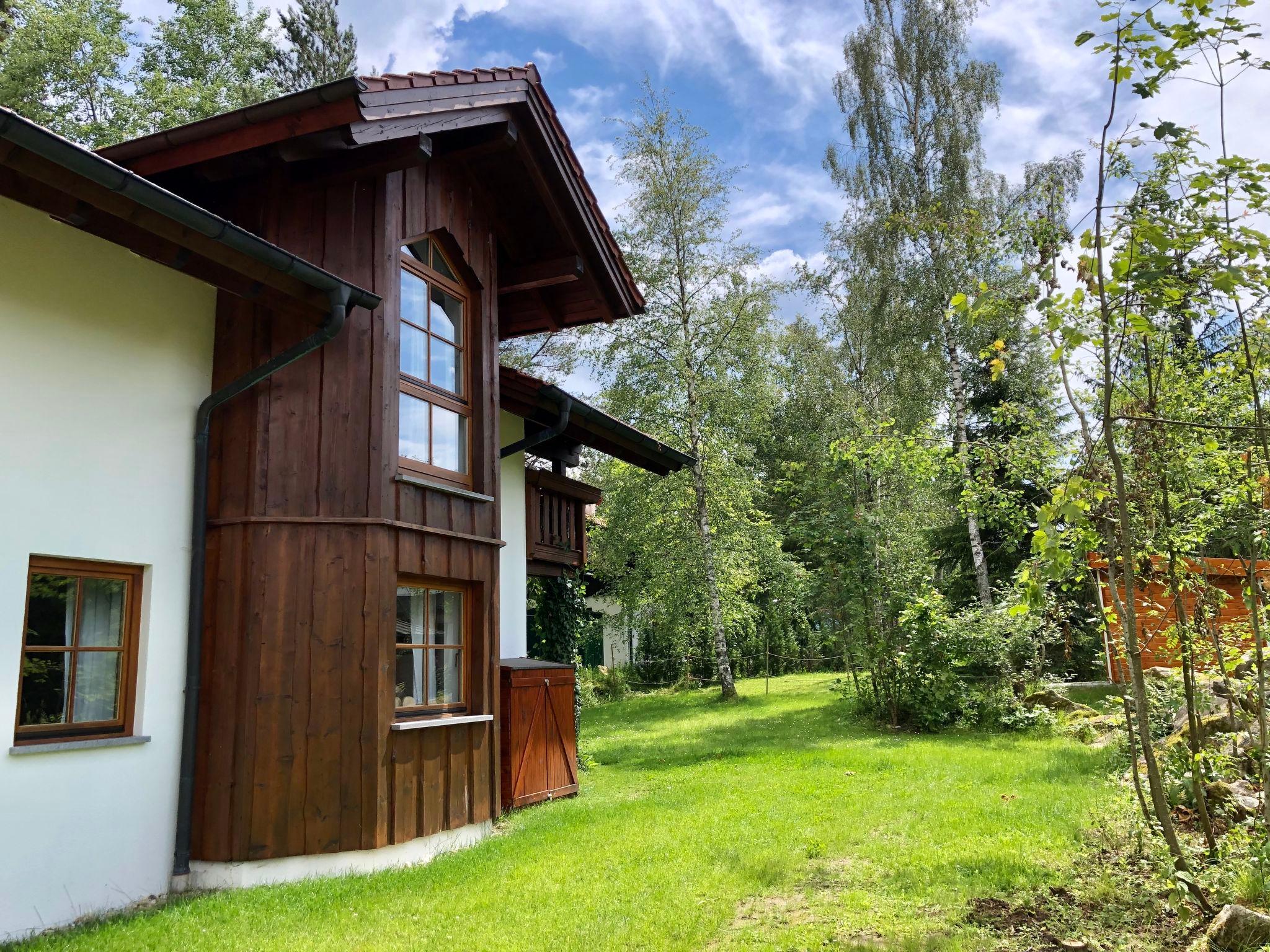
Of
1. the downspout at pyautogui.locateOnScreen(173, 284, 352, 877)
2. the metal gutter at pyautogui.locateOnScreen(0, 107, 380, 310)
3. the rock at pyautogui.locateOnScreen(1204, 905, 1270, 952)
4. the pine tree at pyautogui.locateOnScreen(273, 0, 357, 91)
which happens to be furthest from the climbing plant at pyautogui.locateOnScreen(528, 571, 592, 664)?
the pine tree at pyautogui.locateOnScreen(273, 0, 357, 91)

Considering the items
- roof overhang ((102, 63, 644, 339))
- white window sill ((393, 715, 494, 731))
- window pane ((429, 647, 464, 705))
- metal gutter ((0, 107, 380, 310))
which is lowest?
white window sill ((393, 715, 494, 731))

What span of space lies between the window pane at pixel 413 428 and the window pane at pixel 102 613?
2036mm

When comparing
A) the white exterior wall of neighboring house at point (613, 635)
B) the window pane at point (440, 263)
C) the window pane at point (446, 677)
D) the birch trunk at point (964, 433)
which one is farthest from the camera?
the white exterior wall of neighboring house at point (613, 635)

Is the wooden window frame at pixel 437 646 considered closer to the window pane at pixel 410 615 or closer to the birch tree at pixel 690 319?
the window pane at pixel 410 615

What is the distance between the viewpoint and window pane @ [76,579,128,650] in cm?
541

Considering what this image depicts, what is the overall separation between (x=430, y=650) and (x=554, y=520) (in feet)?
13.2

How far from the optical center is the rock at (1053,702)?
11.4 m

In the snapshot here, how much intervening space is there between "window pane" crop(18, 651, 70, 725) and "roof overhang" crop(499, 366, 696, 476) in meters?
4.15

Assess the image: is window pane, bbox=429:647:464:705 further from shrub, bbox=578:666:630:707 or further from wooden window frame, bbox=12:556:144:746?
shrub, bbox=578:666:630:707

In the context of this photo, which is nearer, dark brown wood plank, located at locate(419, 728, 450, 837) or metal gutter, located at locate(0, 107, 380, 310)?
metal gutter, located at locate(0, 107, 380, 310)

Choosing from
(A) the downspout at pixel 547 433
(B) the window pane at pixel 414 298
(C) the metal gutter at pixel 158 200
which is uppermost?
(B) the window pane at pixel 414 298

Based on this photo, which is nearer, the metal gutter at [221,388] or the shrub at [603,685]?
the metal gutter at [221,388]

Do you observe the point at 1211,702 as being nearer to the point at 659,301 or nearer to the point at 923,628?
the point at 923,628

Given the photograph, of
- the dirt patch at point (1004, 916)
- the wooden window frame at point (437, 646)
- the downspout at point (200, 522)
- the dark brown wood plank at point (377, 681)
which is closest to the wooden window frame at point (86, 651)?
the downspout at point (200, 522)
